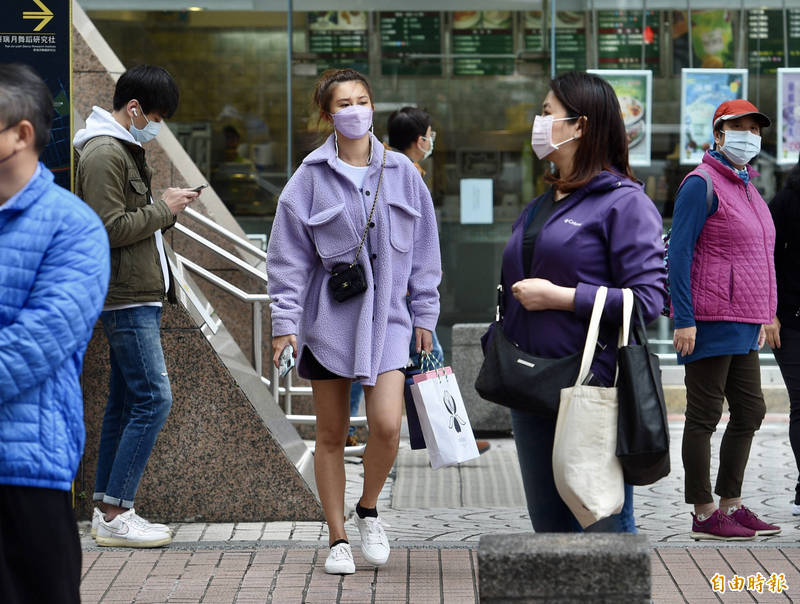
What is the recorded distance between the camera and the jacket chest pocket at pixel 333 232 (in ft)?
16.2

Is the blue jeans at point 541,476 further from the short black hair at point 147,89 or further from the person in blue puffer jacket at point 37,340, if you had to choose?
the short black hair at point 147,89

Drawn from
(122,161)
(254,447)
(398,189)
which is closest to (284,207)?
(398,189)

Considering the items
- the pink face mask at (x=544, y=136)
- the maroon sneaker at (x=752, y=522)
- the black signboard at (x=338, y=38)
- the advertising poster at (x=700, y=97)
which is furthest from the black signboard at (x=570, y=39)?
the pink face mask at (x=544, y=136)

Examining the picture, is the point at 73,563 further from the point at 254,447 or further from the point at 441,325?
the point at 441,325

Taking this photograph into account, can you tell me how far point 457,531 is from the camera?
5.95 meters

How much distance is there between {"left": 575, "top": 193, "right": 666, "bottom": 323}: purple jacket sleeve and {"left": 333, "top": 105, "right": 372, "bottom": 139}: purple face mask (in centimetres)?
154

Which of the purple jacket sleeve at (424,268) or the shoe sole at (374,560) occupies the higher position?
the purple jacket sleeve at (424,268)

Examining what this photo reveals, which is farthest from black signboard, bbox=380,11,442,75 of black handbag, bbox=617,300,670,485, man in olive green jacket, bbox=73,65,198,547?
black handbag, bbox=617,300,670,485

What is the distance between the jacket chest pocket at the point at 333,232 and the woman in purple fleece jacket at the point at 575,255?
1.11 meters

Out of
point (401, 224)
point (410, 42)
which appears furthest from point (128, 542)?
point (410, 42)

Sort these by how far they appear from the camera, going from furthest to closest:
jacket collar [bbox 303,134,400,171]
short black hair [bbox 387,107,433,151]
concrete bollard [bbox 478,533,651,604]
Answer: short black hair [bbox 387,107,433,151] → jacket collar [bbox 303,134,400,171] → concrete bollard [bbox 478,533,651,604]

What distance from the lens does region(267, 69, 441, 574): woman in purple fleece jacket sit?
4.95 metres

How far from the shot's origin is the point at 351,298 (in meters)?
4.97

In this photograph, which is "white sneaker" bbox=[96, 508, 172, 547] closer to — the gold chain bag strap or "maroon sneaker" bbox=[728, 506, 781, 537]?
the gold chain bag strap
